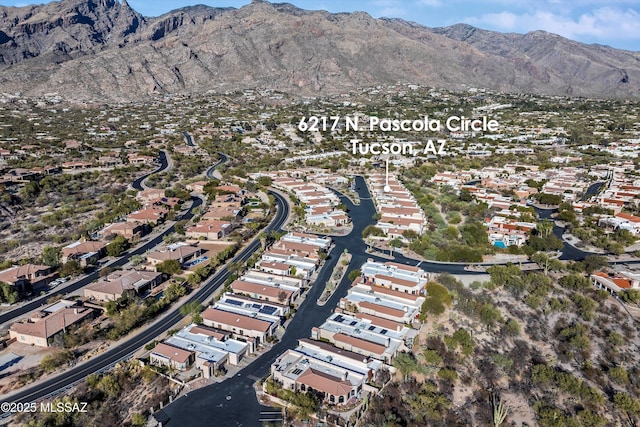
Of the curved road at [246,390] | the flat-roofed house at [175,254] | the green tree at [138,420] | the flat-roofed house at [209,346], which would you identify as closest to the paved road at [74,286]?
the flat-roofed house at [175,254]

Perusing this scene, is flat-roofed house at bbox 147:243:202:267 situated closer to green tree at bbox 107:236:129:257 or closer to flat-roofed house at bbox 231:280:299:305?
green tree at bbox 107:236:129:257

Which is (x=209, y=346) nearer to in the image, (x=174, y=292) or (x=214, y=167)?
(x=174, y=292)

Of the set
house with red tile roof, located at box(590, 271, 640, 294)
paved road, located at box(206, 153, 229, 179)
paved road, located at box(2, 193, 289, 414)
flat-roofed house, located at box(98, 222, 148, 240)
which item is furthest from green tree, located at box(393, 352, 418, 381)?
paved road, located at box(206, 153, 229, 179)

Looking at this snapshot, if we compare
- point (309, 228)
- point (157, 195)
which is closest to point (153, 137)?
point (157, 195)

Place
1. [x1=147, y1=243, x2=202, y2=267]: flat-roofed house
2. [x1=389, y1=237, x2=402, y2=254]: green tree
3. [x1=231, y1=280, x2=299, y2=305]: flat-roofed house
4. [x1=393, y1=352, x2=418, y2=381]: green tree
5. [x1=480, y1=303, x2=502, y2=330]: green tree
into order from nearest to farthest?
1. [x1=393, y1=352, x2=418, y2=381]: green tree
2. [x1=480, y1=303, x2=502, y2=330]: green tree
3. [x1=231, y1=280, x2=299, y2=305]: flat-roofed house
4. [x1=147, y1=243, x2=202, y2=267]: flat-roofed house
5. [x1=389, y1=237, x2=402, y2=254]: green tree

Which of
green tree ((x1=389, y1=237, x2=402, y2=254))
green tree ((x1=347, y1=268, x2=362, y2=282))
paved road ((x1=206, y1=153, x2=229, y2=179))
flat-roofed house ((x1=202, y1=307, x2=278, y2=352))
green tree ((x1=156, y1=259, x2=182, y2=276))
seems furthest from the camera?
paved road ((x1=206, y1=153, x2=229, y2=179))

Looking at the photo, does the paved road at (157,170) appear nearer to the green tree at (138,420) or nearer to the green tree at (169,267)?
the green tree at (169,267)

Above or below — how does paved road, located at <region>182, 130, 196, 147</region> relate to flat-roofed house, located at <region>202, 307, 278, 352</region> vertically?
above

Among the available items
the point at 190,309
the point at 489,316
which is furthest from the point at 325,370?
the point at 489,316

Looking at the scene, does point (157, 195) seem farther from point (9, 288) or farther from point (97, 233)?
point (9, 288)
